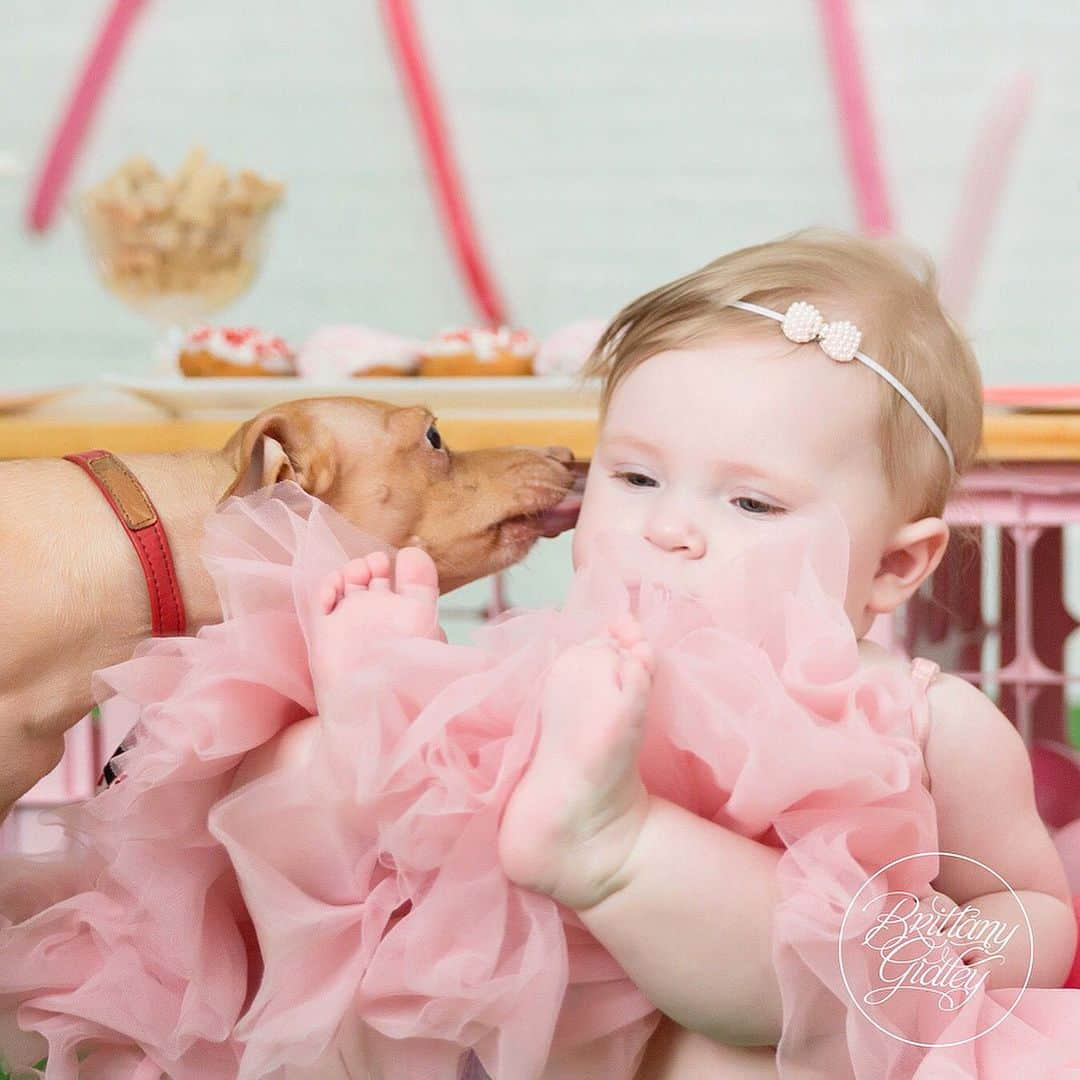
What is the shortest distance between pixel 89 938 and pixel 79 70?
3099 millimetres

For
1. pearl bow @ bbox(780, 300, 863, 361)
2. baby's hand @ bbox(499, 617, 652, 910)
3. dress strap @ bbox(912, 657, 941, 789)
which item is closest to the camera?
baby's hand @ bbox(499, 617, 652, 910)

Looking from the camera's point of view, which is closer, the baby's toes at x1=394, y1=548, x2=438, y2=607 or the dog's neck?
the baby's toes at x1=394, y1=548, x2=438, y2=607

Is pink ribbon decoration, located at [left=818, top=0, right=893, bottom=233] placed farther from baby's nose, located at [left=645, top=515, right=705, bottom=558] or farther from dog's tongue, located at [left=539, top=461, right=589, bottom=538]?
baby's nose, located at [left=645, top=515, right=705, bottom=558]

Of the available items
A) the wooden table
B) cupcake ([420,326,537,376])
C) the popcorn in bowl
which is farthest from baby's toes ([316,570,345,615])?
the popcorn in bowl

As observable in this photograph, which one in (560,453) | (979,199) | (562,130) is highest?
(562,130)

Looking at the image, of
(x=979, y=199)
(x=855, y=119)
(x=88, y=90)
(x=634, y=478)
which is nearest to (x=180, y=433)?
(x=634, y=478)

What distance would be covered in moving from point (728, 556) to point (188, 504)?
0.73m

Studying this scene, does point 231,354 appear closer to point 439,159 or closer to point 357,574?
point 357,574

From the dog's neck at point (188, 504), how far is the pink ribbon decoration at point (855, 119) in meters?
2.39

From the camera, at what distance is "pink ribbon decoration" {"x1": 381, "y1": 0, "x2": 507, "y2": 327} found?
148 inches

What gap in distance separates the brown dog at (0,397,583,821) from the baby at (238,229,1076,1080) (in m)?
0.39

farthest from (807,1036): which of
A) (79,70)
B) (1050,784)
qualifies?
(79,70)

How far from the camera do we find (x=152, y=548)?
5.50 feet

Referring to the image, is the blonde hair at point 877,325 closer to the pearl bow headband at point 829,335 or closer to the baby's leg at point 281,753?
the pearl bow headband at point 829,335
